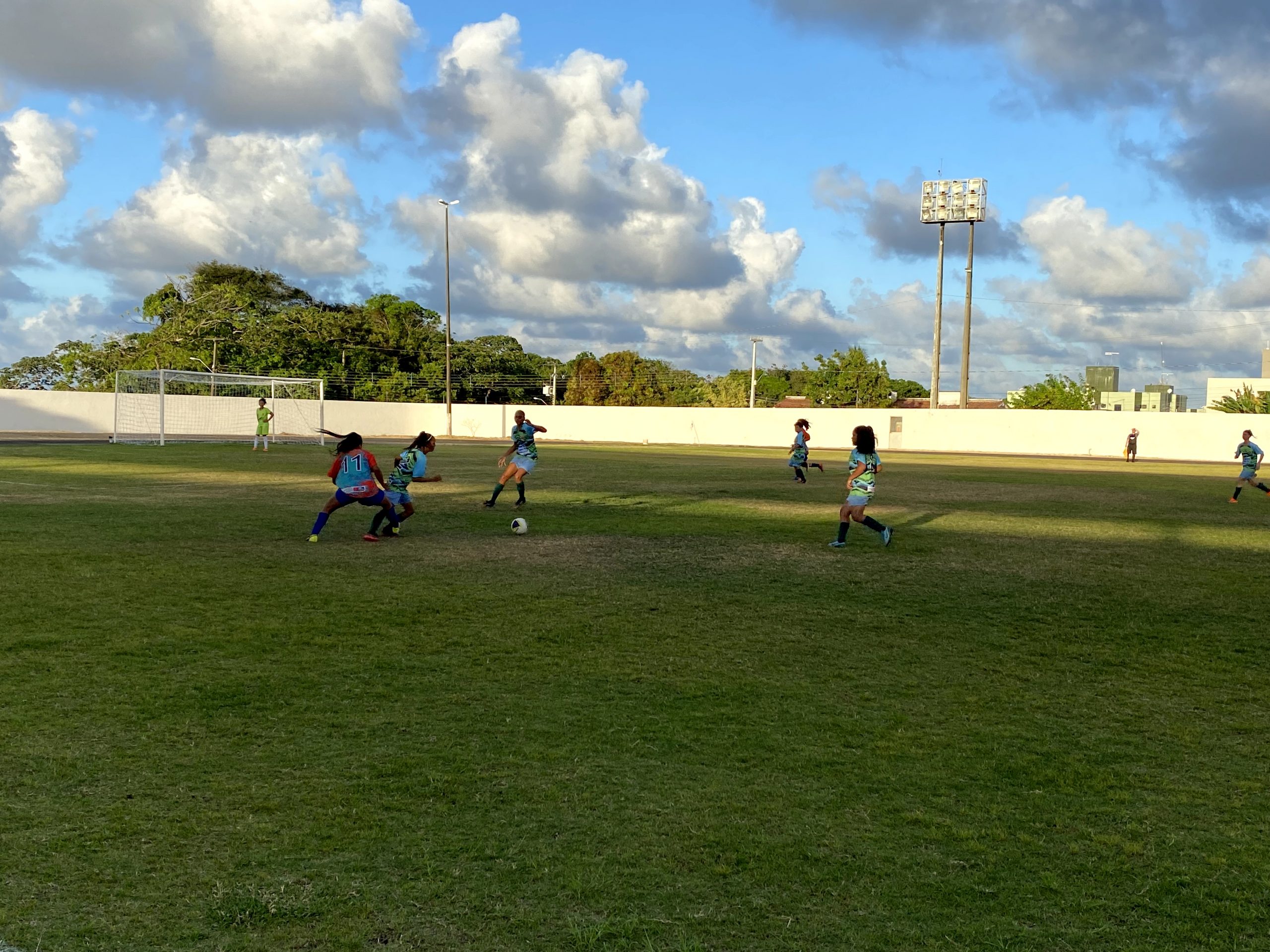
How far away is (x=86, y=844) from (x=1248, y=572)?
39.7 ft

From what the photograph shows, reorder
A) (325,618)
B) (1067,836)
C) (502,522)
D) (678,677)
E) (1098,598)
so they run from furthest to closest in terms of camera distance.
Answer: (502,522) → (1098,598) → (325,618) → (678,677) → (1067,836)

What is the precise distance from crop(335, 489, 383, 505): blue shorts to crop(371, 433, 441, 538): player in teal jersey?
478 millimetres

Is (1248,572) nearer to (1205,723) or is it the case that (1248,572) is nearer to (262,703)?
(1205,723)

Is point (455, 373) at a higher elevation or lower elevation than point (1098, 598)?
higher

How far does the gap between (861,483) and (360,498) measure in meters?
6.16

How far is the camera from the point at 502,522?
15547 millimetres

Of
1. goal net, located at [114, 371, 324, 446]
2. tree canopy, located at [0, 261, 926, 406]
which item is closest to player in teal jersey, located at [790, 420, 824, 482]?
goal net, located at [114, 371, 324, 446]

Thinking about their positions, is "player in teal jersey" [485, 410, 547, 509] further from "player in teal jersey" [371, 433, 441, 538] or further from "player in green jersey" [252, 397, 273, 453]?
"player in green jersey" [252, 397, 273, 453]

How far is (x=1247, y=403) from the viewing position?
227ft

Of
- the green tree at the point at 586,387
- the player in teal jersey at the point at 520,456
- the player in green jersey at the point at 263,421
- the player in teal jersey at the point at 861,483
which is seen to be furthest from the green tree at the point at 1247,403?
the player in teal jersey at the point at 861,483

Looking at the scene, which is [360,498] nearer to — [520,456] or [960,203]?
[520,456]

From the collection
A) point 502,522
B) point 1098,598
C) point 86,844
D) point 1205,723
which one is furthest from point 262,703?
point 502,522

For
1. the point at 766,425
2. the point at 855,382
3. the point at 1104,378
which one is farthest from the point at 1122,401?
the point at 766,425

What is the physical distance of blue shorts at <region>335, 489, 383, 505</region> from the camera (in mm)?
12414
